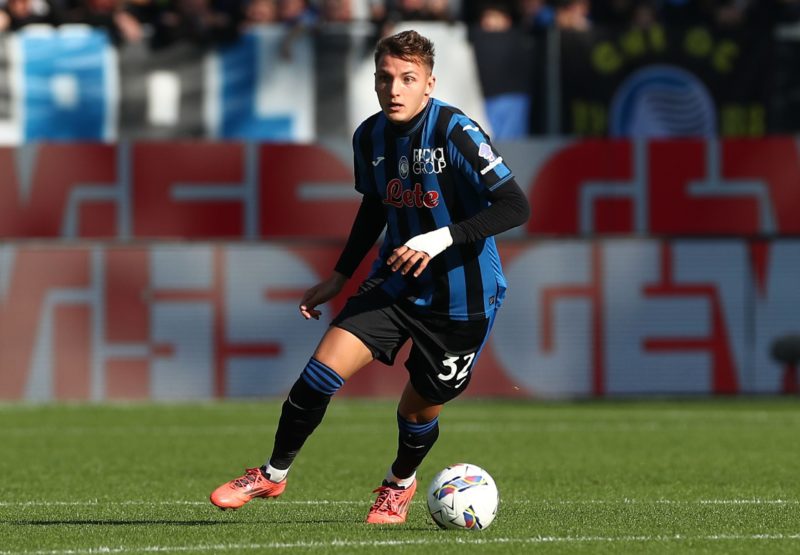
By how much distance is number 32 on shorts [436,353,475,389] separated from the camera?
6.92 m

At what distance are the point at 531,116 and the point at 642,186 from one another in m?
1.32

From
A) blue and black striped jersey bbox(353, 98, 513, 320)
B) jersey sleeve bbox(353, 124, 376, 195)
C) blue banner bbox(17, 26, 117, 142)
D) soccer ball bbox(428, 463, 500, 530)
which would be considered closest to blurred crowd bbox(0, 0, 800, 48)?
blue banner bbox(17, 26, 117, 142)

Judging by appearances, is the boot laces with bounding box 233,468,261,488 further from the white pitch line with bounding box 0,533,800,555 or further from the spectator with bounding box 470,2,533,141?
the spectator with bounding box 470,2,533,141

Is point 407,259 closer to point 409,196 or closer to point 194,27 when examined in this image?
point 409,196

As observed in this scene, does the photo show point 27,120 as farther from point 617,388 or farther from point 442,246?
point 442,246

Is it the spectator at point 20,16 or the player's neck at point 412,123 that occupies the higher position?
the player's neck at point 412,123

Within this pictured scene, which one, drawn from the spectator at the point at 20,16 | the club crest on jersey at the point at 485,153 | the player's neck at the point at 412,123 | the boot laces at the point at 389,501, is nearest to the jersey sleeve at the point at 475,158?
the club crest on jersey at the point at 485,153

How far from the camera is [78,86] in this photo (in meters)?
16.0

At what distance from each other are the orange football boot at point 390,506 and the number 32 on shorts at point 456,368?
0.60 metres

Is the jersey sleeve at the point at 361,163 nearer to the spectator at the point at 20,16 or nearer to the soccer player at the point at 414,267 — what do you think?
the soccer player at the point at 414,267

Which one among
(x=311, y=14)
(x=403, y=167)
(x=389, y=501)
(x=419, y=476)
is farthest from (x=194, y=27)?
(x=389, y=501)

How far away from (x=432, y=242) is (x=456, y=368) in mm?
710

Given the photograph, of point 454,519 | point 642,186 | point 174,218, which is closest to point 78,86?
point 174,218

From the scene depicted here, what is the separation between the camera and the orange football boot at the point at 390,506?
714 cm
